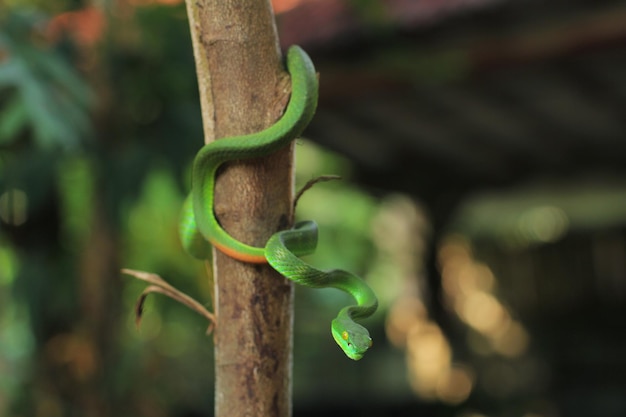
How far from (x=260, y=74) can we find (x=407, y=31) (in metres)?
2.93

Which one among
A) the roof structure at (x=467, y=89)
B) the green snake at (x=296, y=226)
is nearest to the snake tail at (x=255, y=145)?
the green snake at (x=296, y=226)

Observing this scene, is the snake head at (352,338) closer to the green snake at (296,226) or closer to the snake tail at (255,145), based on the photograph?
the green snake at (296,226)

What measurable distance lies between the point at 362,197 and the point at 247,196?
765 centimetres

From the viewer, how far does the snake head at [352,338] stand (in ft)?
4.29

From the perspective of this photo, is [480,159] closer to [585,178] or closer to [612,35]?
[585,178]

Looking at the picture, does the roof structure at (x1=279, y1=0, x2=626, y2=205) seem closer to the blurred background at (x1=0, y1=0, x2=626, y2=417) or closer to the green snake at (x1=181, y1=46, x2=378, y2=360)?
the blurred background at (x1=0, y1=0, x2=626, y2=417)

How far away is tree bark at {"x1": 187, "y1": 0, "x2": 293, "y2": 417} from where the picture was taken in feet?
3.99

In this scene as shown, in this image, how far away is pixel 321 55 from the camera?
4.44 metres

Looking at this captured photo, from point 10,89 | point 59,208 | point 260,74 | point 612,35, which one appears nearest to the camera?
point 260,74

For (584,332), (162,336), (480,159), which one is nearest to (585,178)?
(480,159)

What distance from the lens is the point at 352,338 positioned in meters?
1.34

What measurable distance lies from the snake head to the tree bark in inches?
4.3

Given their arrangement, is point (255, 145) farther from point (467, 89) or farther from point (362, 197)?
point (362, 197)

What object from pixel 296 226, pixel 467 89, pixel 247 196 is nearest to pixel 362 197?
pixel 467 89
